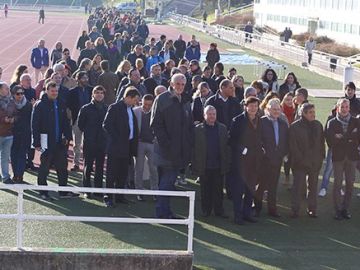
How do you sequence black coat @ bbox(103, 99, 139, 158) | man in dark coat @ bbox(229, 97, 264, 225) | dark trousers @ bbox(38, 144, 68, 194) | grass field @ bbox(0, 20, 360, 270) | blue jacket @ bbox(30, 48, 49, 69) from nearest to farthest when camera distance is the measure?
grass field @ bbox(0, 20, 360, 270), man in dark coat @ bbox(229, 97, 264, 225), black coat @ bbox(103, 99, 139, 158), dark trousers @ bbox(38, 144, 68, 194), blue jacket @ bbox(30, 48, 49, 69)

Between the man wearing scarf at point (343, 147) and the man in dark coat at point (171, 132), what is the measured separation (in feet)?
7.45

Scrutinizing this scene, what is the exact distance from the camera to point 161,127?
31.0ft

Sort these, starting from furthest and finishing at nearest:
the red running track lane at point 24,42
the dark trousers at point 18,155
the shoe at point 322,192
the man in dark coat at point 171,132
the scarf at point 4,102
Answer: the red running track lane at point 24,42 → the shoe at point 322,192 → the dark trousers at point 18,155 → the scarf at point 4,102 → the man in dark coat at point 171,132

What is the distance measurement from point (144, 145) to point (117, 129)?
77cm

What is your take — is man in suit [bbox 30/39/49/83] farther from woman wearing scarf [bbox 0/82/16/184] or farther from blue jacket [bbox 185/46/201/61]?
woman wearing scarf [bbox 0/82/16/184]

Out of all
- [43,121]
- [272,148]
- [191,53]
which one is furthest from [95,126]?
[191,53]

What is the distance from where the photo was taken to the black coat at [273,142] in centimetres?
1012

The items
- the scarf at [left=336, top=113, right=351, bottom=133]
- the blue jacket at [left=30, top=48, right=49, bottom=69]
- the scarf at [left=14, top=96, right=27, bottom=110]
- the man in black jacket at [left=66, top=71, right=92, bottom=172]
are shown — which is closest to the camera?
the scarf at [left=336, top=113, right=351, bottom=133]

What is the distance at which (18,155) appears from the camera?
1141 centimetres

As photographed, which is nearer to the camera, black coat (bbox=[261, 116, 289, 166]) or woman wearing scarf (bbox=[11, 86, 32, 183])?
black coat (bbox=[261, 116, 289, 166])

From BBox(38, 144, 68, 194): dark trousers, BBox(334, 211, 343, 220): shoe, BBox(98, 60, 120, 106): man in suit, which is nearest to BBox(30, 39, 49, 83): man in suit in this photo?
BBox(98, 60, 120, 106): man in suit

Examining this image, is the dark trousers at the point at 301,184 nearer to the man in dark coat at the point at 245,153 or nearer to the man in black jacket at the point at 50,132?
the man in dark coat at the point at 245,153

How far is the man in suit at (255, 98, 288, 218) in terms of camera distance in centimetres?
1015

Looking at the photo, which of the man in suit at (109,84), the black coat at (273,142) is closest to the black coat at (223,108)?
the black coat at (273,142)
